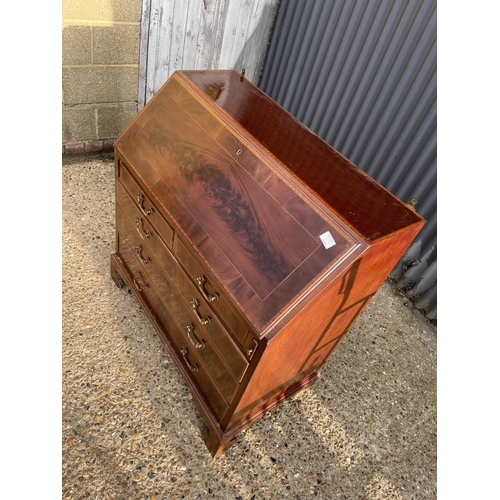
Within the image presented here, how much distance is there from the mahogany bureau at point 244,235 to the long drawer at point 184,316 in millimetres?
10

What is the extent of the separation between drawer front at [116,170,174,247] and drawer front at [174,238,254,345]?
0.11 metres

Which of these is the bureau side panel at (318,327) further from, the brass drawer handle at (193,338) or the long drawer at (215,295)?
the brass drawer handle at (193,338)

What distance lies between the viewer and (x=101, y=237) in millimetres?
3285

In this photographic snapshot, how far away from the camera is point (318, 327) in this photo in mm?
1792

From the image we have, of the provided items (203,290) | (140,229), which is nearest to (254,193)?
(203,290)

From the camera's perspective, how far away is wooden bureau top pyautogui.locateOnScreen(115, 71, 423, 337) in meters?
1.46

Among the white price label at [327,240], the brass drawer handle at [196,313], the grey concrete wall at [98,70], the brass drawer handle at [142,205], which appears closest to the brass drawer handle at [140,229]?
the brass drawer handle at [142,205]

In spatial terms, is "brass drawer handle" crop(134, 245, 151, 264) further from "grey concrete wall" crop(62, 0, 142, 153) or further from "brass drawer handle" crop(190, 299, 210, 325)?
"grey concrete wall" crop(62, 0, 142, 153)

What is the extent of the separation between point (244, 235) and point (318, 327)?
1.96 feet

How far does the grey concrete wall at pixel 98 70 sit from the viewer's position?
10.6ft

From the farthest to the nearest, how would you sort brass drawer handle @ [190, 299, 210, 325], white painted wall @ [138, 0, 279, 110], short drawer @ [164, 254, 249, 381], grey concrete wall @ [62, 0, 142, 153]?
white painted wall @ [138, 0, 279, 110]
grey concrete wall @ [62, 0, 142, 153]
brass drawer handle @ [190, 299, 210, 325]
short drawer @ [164, 254, 249, 381]

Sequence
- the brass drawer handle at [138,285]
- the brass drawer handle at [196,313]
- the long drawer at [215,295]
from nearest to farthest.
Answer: the long drawer at [215,295] < the brass drawer handle at [196,313] < the brass drawer handle at [138,285]

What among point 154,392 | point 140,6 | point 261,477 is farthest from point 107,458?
point 140,6

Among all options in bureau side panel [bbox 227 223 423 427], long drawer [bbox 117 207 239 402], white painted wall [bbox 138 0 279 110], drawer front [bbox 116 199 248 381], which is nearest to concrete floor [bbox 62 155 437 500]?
bureau side panel [bbox 227 223 423 427]
